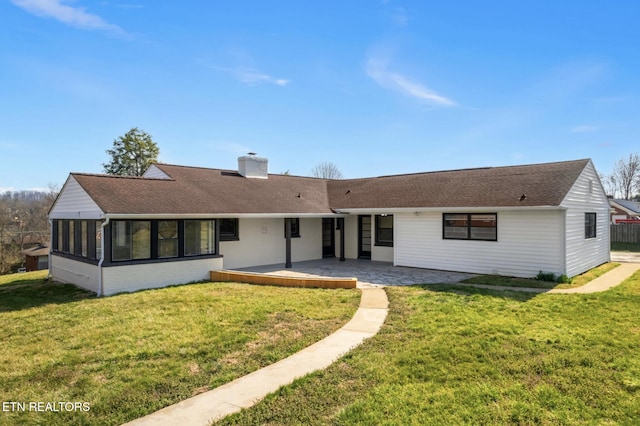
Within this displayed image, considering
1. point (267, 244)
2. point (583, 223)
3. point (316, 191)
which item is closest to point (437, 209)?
point (583, 223)

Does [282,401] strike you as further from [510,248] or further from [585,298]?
[510,248]

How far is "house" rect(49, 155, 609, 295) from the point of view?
1165 cm

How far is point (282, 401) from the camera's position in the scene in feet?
14.6

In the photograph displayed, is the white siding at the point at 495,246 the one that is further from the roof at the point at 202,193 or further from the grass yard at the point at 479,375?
the grass yard at the point at 479,375

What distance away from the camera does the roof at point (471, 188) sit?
42.7 feet

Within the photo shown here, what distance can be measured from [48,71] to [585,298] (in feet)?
57.5

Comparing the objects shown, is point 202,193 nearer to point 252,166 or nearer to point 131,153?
point 252,166

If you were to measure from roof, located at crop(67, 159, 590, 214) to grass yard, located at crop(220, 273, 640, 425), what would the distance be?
6.21 meters

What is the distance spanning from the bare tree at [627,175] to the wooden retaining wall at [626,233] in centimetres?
3539

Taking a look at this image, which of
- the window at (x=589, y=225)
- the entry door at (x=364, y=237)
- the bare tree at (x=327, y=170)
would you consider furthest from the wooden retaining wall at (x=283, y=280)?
the bare tree at (x=327, y=170)

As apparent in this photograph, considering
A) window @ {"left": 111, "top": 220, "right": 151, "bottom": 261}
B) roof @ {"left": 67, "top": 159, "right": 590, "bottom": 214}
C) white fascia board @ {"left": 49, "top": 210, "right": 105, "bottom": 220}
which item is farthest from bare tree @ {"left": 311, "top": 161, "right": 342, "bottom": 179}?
window @ {"left": 111, "top": 220, "right": 151, "bottom": 261}

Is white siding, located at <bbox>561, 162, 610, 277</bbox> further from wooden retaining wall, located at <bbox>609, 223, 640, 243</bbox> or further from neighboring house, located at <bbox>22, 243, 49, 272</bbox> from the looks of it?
neighboring house, located at <bbox>22, 243, 49, 272</bbox>

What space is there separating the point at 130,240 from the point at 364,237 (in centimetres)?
1023

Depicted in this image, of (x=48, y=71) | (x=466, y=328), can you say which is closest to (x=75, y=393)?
(x=466, y=328)
